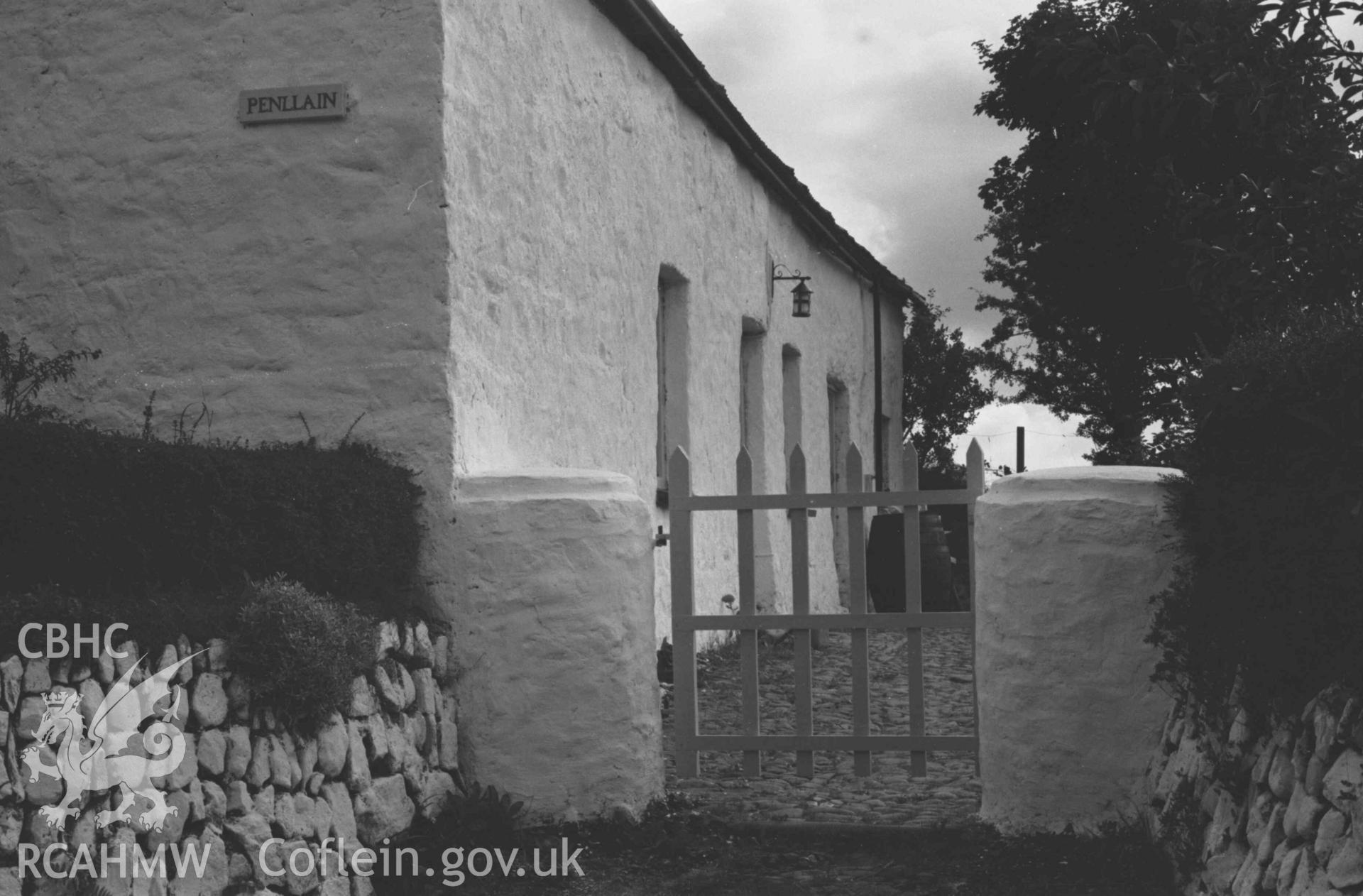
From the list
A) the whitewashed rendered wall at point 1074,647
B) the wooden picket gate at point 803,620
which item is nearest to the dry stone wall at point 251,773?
the wooden picket gate at point 803,620

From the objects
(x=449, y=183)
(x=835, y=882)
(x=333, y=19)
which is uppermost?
(x=333, y=19)

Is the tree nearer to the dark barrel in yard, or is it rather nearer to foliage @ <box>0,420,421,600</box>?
the dark barrel in yard

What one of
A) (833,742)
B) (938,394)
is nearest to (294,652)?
(833,742)

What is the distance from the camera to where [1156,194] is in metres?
5.42

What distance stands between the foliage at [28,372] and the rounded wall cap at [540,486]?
5.51 feet

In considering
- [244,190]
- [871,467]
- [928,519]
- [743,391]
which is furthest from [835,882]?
[871,467]

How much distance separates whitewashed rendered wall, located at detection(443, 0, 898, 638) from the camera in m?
6.17

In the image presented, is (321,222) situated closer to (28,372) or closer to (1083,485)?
(28,372)

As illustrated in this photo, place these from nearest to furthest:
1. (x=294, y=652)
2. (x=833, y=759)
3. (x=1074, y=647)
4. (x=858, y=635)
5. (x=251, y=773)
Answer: (x=251, y=773)
(x=294, y=652)
(x=1074, y=647)
(x=858, y=635)
(x=833, y=759)

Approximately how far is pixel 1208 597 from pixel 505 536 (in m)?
2.55

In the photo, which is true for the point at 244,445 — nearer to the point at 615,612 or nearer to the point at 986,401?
the point at 615,612

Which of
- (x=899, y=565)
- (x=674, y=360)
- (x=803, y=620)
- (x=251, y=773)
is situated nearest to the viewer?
(x=251, y=773)

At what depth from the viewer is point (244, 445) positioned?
5938mm

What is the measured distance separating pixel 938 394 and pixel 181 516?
19490 mm
